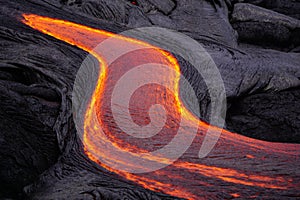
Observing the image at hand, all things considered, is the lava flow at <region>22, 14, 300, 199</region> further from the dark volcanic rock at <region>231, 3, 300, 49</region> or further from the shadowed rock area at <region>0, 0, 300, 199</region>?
the dark volcanic rock at <region>231, 3, 300, 49</region>

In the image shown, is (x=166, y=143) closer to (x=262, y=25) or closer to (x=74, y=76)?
(x=74, y=76)

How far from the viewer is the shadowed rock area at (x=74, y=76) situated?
1.81 meters

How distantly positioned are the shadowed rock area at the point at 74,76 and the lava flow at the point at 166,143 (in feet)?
0.33

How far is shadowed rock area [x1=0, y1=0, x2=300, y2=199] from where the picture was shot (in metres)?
1.81

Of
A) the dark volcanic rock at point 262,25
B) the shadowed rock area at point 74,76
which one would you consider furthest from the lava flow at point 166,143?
the dark volcanic rock at point 262,25

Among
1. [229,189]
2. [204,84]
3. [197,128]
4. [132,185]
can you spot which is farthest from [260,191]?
[204,84]

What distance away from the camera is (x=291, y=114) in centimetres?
385

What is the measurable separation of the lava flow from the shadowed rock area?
0.10m

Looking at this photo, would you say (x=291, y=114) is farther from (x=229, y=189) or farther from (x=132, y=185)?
(x=132, y=185)

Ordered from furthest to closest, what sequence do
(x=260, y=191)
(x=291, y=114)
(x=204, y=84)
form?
(x=291, y=114) → (x=204, y=84) → (x=260, y=191)

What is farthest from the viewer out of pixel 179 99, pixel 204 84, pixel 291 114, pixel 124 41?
pixel 291 114

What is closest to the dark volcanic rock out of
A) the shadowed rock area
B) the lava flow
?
the shadowed rock area

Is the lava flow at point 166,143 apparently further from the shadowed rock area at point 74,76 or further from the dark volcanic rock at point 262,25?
the dark volcanic rock at point 262,25

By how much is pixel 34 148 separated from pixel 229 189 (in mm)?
Result: 1107
